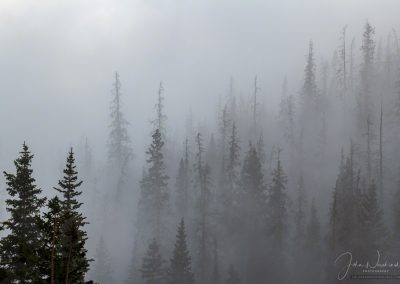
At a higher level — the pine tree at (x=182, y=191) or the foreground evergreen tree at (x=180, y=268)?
the pine tree at (x=182, y=191)

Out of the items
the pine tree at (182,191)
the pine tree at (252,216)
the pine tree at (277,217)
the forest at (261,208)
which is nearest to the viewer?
the forest at (261,208)

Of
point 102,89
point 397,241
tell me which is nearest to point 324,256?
point 397,241

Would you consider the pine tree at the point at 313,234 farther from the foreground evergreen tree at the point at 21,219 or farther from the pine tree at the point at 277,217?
the foreground evergreen tree at the point at 21,219

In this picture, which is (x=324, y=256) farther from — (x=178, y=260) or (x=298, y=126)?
(x=298, y=126)

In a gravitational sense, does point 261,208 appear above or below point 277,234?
above

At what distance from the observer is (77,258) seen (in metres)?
16.5

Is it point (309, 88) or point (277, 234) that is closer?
point (277, 234)

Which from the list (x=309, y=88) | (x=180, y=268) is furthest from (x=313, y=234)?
(x=309, y=88)

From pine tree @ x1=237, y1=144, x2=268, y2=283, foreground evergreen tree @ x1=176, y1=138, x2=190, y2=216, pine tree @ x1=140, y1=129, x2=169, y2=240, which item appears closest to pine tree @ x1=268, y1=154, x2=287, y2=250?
pine tree @ x1=237, y1=144, x2=268, y2=283

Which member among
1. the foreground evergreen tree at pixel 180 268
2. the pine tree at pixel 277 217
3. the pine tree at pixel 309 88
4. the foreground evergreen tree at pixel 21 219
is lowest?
the foreground evergreen tree at pixel 180 268

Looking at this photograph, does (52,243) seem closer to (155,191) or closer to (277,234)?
(277,234)

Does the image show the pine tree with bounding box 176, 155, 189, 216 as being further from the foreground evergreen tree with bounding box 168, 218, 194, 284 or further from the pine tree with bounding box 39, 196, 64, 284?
the pine tree with bounding box 39, 196, 64, 284

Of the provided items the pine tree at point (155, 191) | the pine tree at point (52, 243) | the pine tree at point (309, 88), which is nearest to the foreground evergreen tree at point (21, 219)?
the pine tree at point (52, 243)

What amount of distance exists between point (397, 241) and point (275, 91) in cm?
7841
